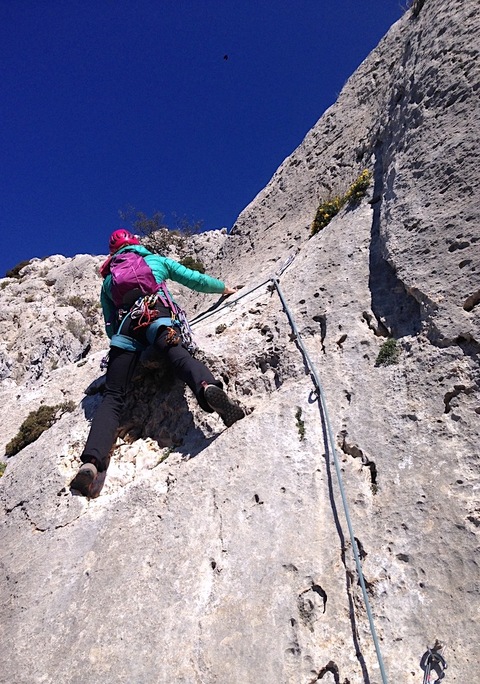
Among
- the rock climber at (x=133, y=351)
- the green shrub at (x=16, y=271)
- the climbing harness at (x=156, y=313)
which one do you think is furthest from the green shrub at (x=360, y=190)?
the green shrub at (x=16, y=271)

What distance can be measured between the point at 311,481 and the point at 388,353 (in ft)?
6.14

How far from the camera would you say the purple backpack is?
7207mm

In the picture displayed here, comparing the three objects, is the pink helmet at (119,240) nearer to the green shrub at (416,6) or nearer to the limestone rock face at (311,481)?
the limestone rock face at (311,481)

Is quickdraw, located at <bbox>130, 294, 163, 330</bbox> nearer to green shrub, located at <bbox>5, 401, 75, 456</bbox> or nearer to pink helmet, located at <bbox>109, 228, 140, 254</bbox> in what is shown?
pink helmet, located at <bbox>109, 228, 140, 254</bbox>

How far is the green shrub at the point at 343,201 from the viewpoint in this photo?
8.69m

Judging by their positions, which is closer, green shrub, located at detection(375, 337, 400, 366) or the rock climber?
green shrub, located at detection(375, 337, 400, 366)

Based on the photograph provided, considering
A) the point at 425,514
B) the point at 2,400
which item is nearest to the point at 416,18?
the point at 425,514

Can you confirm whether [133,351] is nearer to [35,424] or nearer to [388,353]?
[35,424]

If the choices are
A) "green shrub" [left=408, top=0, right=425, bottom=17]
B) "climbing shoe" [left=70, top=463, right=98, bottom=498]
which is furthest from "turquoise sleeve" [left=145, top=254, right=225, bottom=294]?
"green shrub" [left=408, top=0, right=425, bottom=17]

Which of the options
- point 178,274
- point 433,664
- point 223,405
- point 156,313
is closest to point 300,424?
point 223,405

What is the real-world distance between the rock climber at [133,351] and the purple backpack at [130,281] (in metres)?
0.02

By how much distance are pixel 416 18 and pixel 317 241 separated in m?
5.61

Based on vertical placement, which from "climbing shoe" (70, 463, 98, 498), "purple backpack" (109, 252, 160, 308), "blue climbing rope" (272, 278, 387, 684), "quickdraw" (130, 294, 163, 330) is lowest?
"blue climbing rope" (272, 278, 387, 684)

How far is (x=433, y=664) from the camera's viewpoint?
12.3 ft
